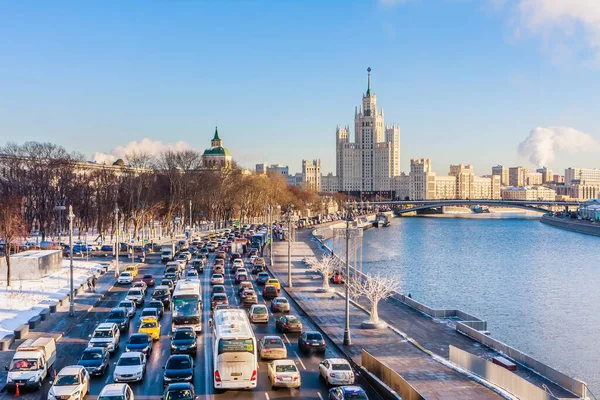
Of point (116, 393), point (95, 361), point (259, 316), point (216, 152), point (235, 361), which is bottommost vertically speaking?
point (259, 316)

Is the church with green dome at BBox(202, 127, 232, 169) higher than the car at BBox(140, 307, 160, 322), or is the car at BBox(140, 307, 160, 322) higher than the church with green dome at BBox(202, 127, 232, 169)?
the church with green dome at BBox(202, 127, 232, 169)

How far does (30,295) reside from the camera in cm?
3656

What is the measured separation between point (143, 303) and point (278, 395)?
18421 millimetres

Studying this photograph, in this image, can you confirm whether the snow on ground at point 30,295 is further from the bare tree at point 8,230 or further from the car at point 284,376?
the car at point 284,376

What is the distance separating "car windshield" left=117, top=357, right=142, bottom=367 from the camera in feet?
65.9

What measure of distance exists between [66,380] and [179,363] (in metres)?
3.36

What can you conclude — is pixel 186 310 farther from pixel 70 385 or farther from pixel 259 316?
pixel 70 385

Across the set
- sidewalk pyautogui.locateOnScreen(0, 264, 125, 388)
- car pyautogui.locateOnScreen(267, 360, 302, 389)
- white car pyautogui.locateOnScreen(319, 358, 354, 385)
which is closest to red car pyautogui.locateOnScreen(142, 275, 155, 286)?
sidewalk pyautogui.locateOnScreen(0, 264, 125, 388)

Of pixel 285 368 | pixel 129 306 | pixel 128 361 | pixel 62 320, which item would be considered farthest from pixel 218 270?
pixel 285 368

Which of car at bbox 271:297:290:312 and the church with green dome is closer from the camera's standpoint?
car at bbox 271:297:290:312

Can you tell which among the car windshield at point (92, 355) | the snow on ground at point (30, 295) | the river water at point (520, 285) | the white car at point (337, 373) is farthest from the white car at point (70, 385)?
the river water at point (520, 285)

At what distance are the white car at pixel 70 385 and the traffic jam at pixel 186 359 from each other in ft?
0.09

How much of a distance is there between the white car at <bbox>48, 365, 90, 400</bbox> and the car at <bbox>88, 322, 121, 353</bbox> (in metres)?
4.23

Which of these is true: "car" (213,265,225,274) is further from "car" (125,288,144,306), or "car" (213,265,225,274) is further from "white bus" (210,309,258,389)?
"white bus" (210,309,258,389)
